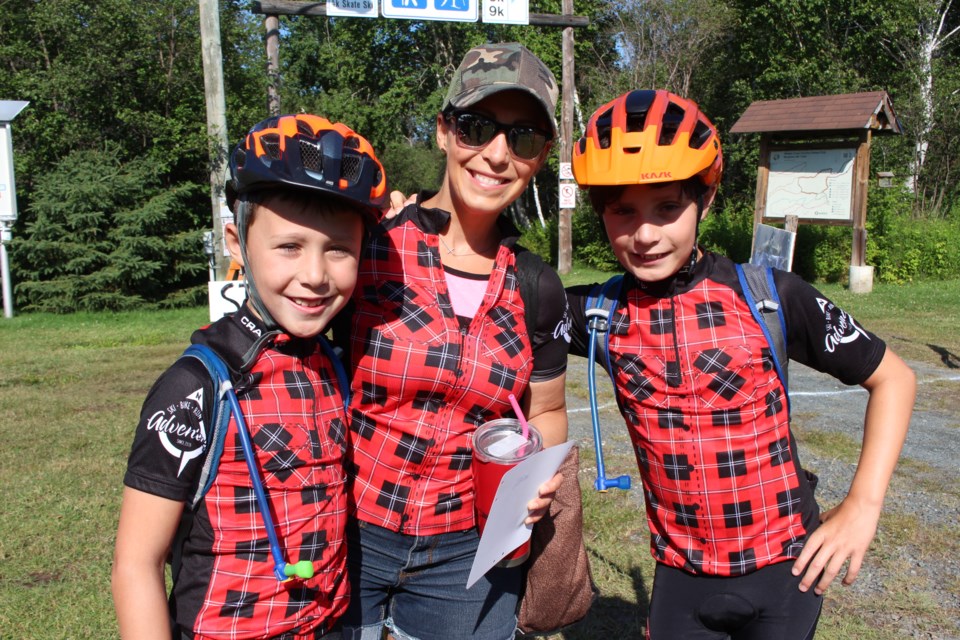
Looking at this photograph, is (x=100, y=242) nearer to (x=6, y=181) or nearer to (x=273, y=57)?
(x=6, y=181)

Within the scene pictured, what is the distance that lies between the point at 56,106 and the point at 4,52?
7.38ft

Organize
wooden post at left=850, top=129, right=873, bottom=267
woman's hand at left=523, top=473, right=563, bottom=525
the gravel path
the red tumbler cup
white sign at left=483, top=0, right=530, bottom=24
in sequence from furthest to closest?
wooden post at left=850, top=129, right=873, bottom=267
white sign at left=483, top=0, right=530, bottom=24
the gravel path
woman's hand at left=523, top=473, right=563, bottom=525
the red tumbler cup

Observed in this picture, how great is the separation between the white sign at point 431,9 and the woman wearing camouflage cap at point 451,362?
387 inches

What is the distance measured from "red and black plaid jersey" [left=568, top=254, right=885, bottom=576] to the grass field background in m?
1.70

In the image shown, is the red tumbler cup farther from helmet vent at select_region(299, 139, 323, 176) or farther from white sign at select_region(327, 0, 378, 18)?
white sign at select_region(327, 0, 378, 18)

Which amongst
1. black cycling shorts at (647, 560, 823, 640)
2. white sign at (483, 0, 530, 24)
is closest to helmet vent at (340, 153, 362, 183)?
black cycling shorts at (647, 560, 823, 640)

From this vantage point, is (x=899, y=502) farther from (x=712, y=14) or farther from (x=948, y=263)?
(x=712, y=14)

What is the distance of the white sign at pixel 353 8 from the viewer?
11688 mm

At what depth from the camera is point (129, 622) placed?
1.65 meters

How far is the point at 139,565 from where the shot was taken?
1.65 m

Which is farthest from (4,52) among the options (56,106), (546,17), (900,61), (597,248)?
(900,61)

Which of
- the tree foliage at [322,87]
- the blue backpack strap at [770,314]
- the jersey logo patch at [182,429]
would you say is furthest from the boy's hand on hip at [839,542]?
the tree foliage at [322,87]

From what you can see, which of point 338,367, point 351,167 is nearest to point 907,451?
point 338,367

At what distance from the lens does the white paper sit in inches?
72.9
